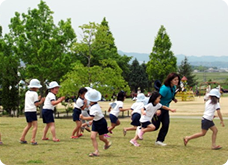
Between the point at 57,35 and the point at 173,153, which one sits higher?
the point at 57,35

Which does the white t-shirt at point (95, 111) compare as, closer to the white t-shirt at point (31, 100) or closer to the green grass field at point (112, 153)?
the green grass field at point (112, 153)

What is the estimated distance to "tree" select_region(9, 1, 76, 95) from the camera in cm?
3675

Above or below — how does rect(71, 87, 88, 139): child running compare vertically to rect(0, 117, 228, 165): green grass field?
above

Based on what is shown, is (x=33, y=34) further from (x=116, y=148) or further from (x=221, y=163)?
(x=221, y=163)

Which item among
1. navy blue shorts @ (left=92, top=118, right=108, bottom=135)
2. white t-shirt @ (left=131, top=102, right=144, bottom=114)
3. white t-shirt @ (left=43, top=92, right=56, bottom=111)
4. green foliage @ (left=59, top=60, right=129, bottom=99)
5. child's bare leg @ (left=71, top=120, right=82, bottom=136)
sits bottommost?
child's bare leg @ (left=71, top=120, right=82, bottom=136)

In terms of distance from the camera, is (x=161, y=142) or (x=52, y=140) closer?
(x=161, y=142)

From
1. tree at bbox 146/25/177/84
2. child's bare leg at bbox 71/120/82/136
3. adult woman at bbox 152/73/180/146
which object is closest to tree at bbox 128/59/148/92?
tree at bbox 146/25/177/84

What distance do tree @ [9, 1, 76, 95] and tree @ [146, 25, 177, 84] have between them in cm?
3431

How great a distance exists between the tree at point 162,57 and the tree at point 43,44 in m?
34.3

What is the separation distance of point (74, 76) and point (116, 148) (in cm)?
2449

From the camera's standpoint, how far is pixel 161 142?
1086 cm

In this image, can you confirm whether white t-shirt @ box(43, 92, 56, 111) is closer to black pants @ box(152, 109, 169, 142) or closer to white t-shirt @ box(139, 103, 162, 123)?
white t-shirt @ box(139, 103, 162, 123)

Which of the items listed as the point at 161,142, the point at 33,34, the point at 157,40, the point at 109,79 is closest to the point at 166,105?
the point at 161,142

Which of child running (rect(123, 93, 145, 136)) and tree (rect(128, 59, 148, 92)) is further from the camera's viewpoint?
tree (rect(128, 59, 148, 92))
